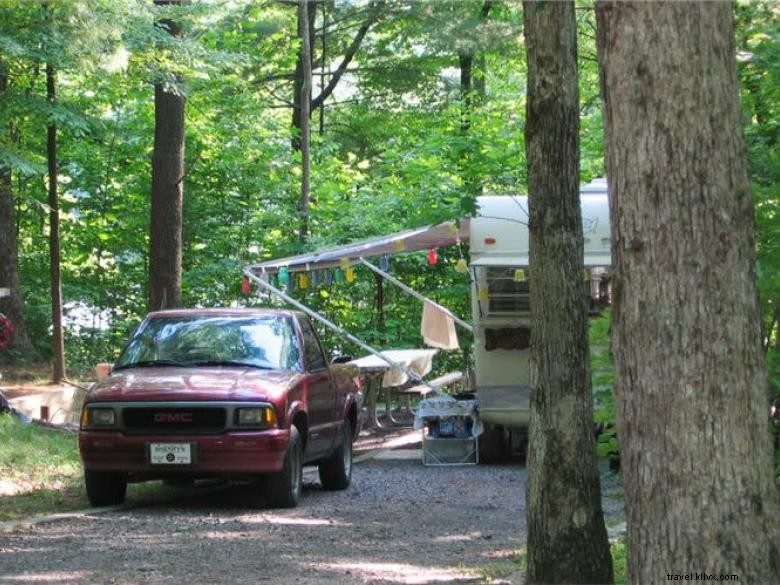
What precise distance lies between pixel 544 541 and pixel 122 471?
16.9 ft

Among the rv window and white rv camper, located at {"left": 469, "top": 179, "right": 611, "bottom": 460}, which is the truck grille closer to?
white rv camper, located at {"left": 469, "top": 179, "right": 611, "bottom": 460}

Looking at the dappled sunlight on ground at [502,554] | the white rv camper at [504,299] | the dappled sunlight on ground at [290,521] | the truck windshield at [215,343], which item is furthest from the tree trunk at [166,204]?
the dappled sunlight on ground at [502,554]

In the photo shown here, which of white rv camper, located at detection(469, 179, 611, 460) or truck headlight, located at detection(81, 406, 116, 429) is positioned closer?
truck headlight, located at detection(81, 406, 116, 429)

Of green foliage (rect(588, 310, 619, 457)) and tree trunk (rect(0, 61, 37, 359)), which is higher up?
tree trunk (rect(0, 61, 37, 359))

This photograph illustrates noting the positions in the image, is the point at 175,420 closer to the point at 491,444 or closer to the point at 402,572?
the point at 402,572

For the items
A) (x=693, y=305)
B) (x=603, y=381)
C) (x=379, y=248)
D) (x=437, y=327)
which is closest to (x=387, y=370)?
(x=437, y=327)

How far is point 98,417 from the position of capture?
1096 centimetres

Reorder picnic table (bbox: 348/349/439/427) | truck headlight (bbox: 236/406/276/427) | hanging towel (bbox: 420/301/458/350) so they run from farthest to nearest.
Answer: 1. picnic table (bbox: 348/349/439/427)
2. hanging towel (bbox: 420/301/458/350)
3. truck headlight (bbox: 236/406/276/427)

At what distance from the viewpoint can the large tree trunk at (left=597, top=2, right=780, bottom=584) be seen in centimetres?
414

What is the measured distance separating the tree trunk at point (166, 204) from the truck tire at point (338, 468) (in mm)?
6291

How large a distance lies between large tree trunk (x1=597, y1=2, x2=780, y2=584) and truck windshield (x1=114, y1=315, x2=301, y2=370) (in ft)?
25.7

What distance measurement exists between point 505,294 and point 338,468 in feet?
13.3

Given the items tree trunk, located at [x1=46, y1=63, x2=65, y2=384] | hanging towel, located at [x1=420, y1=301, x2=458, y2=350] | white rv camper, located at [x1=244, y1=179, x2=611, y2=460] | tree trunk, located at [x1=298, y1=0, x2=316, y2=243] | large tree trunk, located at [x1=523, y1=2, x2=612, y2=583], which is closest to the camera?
large tree trunk, located at [x1=523, y1=2, x2=612, y2=583]

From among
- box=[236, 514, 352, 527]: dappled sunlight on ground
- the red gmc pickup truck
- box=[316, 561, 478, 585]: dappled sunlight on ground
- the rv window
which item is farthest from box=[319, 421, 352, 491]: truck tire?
box=[316, 561, 478, 585]: dappled sunlight on ground
